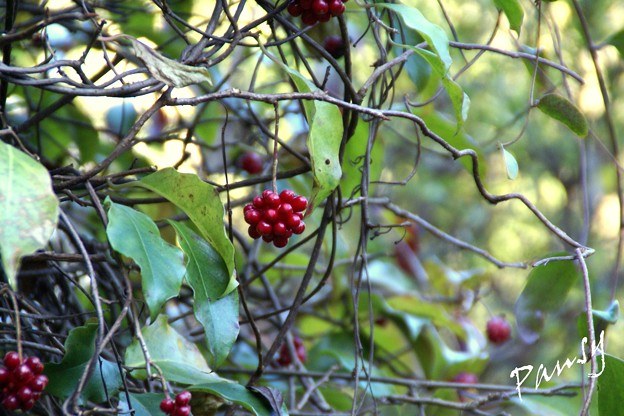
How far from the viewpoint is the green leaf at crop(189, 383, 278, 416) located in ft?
2.27

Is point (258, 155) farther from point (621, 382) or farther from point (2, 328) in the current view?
point (621, 382)

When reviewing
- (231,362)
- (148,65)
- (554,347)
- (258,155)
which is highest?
(148,65)

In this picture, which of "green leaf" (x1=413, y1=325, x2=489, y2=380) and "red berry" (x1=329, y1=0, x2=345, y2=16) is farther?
"green leaf" (x1=413, y1=325, x2=489, y2=380)

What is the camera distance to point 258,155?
1.37 meters

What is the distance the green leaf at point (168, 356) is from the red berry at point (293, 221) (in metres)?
0.17

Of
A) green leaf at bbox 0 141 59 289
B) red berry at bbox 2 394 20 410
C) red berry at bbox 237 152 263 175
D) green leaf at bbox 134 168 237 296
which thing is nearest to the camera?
green leaf at bbox 0 141 59 289

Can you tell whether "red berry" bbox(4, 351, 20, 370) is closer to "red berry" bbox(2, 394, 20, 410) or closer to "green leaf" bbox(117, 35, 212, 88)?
"red berry" bbox(2, 394, 20, 410)

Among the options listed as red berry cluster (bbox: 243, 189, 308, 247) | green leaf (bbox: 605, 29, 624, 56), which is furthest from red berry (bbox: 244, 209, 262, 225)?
green leaf (bbox: 605, 29, 624, 56)

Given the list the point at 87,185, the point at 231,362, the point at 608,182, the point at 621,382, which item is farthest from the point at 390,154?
the point at 87,185

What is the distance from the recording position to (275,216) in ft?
2.25

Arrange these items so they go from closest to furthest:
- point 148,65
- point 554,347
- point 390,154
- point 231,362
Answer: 1. point 148,65
2. point 231,362
3. point 554,347
4. point 390,154

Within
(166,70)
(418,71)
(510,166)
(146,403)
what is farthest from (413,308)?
(166,70)

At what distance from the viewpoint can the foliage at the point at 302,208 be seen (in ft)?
2.20

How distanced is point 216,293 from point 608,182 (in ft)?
6.32
